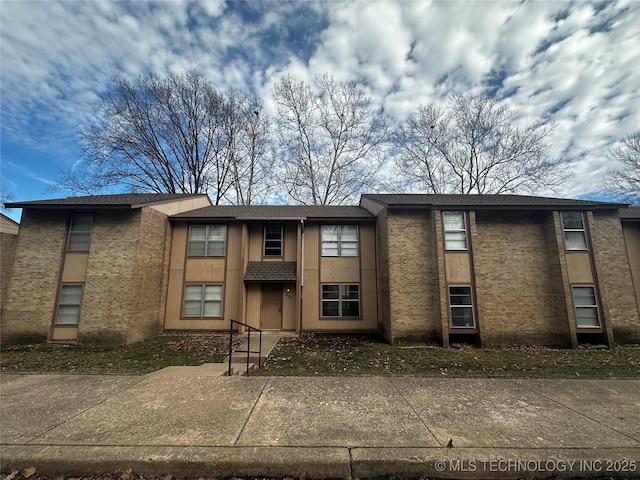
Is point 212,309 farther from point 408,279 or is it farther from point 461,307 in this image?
point 461,307

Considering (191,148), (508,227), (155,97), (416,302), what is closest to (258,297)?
(416,302)

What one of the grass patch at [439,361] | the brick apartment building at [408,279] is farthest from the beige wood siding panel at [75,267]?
the grass patch at [439,361]

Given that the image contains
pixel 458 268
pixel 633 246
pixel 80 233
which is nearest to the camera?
pixel 458 268

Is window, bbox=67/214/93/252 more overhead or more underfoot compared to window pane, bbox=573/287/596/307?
more overhead

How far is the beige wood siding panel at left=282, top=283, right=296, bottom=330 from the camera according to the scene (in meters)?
12.4

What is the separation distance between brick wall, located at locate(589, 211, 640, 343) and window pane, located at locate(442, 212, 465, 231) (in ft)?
15.8

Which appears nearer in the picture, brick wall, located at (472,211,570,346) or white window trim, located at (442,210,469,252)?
brick wall, located at (472,211,570,346)

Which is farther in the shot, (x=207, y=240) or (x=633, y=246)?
(x=207, y=240)

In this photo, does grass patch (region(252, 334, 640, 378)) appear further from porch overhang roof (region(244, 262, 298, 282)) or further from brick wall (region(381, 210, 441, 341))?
porch overhang roof (region(244, 262, 298, 282))

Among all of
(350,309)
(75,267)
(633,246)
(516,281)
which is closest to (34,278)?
(75,267)

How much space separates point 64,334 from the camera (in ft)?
34.0

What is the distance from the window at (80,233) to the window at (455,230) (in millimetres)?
13908

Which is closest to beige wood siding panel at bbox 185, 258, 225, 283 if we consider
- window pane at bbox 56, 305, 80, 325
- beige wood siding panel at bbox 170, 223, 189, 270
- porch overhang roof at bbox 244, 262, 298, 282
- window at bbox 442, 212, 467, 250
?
beige wood siding panel at bbox 170, 223, 189, 270

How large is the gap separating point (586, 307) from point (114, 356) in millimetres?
16201
